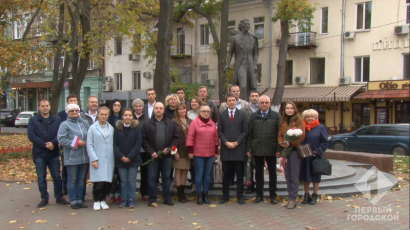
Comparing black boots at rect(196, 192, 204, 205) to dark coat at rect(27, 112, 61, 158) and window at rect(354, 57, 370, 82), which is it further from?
window at rect(354, 57, 370, 82)

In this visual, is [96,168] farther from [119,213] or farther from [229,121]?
[229,121]

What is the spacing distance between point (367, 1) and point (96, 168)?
2331 cm

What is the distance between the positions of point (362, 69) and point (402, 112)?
3.99 meters

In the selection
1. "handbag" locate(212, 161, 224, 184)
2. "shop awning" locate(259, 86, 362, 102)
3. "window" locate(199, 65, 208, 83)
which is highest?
"window" locate(199, 65, 208, 83)

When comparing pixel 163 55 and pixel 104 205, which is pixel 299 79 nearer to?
pixel 163 55

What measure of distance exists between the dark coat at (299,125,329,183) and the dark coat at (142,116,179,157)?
7.64ft

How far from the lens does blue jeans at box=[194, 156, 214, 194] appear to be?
7.09 metres

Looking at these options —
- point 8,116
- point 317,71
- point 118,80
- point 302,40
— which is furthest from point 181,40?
point 8,116

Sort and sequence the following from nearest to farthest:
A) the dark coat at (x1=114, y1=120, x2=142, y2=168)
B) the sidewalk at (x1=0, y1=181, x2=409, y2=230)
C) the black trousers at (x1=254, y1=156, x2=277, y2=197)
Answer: the sidewalk at (x1=0, y1=181, x2=409, y2=230) < the dark coat at (x1=114, y1=120, x2=142, y2=168) < the black trousers at (x1=254, y1=156, x2=277, y2=197)

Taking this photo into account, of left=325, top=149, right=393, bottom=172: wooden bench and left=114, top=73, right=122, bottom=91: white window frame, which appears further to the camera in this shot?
left=114, top=73, right=122, bottom=91: white window frame

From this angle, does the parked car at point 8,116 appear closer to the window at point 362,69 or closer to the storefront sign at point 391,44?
the window at point 362,69

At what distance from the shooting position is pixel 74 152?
22.4ft

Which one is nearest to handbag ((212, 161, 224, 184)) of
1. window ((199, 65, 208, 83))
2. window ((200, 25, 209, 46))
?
window ((199, 65, 208, 83))

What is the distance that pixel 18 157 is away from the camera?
12750 millimetres
